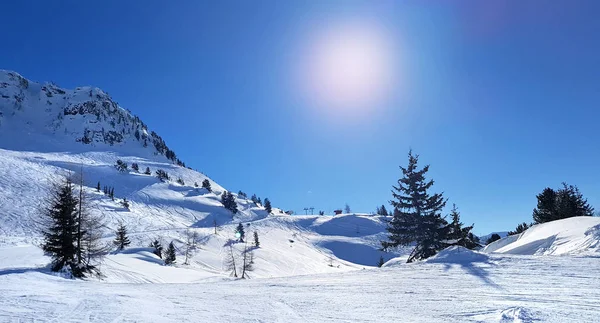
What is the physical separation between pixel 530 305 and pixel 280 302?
6.45m

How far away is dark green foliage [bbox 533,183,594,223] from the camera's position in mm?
39094

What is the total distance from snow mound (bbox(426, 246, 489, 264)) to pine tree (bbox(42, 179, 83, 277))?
2193cm

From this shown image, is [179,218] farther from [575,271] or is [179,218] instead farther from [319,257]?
[575,271]

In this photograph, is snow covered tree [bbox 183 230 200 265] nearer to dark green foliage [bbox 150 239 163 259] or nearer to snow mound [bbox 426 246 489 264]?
dark green foliage [bbox 150 239 163 259]

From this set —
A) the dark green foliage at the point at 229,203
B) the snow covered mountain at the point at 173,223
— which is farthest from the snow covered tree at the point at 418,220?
the dark green foliage at the point at 229,203

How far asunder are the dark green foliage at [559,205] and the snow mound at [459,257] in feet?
111

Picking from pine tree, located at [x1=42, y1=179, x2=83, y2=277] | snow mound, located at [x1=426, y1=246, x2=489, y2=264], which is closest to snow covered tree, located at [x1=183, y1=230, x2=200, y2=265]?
pine tree, located at [x1=42, y1=179, x2=83, y2=277]

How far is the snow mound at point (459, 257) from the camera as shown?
14.3 meters

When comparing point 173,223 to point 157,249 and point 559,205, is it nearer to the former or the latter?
point 157,249

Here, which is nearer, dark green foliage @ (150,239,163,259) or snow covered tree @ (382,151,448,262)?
snow covered tree @ (382,151,448,262)

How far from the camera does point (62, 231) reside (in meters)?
21.8

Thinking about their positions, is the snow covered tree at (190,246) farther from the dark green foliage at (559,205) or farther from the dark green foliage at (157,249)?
the dark green foliage at (559,205)

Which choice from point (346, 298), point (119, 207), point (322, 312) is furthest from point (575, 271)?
point (119, 207)

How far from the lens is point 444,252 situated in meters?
16.3
